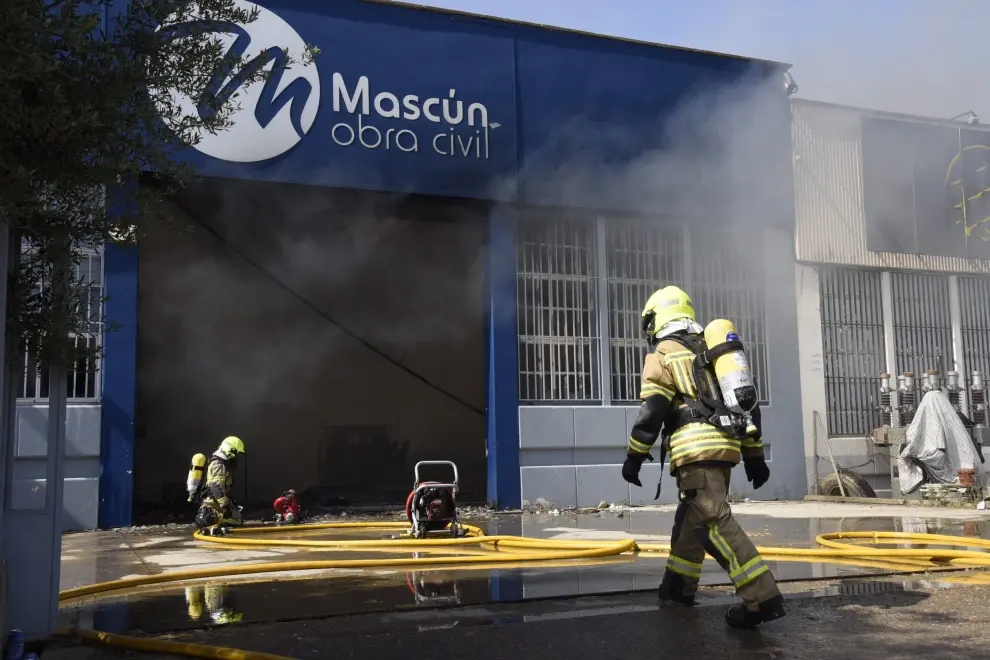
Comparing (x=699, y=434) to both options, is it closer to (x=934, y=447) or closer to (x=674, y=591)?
(x=674, y=591)

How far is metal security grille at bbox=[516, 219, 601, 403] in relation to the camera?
1302 centimetres

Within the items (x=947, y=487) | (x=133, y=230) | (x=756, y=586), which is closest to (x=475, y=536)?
(x=756, y=586)

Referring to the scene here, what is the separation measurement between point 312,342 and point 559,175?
427 cm

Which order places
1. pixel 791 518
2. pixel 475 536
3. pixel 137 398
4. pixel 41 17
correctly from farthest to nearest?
pixel 137 398, pixel 791 518, pixel 475 536, pixel 41 17

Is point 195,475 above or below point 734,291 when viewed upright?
below

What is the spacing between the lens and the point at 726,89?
14.3m

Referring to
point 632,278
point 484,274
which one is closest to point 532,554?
point 484,274

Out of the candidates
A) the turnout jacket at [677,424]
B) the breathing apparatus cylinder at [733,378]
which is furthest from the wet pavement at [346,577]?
the breathing apparatus cylinder at [733,378]

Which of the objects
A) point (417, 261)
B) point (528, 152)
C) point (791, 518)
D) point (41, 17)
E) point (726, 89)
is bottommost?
point (791, 518)

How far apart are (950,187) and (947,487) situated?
20.0 ft

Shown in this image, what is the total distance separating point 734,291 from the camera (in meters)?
14.3

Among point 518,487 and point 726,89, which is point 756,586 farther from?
point 726,89

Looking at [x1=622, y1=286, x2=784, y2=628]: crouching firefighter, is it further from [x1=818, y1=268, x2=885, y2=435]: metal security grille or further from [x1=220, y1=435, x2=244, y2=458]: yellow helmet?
[x1=818, y1=268, x2=885, y2=435]: metal security grille

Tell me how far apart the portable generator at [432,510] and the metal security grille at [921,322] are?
960 cm
